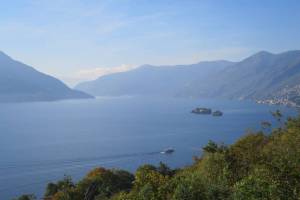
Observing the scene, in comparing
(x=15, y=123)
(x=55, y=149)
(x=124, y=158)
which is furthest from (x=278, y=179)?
(x=15, y=123)

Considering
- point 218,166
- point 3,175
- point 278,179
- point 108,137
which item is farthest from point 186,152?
point 278,179

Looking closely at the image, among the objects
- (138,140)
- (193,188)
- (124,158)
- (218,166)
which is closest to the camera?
(193,188)

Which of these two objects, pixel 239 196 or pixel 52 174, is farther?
pixel 52 174

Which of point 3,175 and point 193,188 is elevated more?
point 193,188

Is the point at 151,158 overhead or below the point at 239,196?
below

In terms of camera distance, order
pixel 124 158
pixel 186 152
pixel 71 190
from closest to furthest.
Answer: pixel 71 190 → pixel 124 158 → pixel 186 152

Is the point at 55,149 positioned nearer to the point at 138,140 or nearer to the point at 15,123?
the point at 138,140

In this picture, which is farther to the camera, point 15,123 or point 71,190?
point 15,123

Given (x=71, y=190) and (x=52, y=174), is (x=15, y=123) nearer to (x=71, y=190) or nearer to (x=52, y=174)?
(x=52, y=174)

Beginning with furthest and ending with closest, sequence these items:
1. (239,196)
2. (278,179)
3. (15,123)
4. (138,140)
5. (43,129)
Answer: (15,123)
(43,129)
(138,140)
(278,179)
(239,196)
